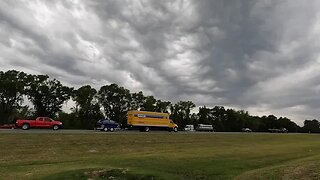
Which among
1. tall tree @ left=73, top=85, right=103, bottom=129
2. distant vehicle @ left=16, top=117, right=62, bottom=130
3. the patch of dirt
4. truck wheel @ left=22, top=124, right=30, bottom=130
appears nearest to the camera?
the patch of dirt

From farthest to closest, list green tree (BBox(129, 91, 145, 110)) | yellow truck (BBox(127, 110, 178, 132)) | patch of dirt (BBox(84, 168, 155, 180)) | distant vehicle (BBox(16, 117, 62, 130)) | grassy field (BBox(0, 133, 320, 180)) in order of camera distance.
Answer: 1. green tree (BBox(129, 91, 145, 110))
2. yellow truck (BBox(127, 110, 178, 132))
3. distant vehicle (BBox(16, 117, 62, 130))
4. grassy field (BBox(0, 133, 320, 180))
5. patch of dirt (BBox(84, 168, 155, 180))

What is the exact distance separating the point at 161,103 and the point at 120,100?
1791 cm

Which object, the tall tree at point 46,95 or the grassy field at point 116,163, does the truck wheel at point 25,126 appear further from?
the tall tree at point 46,95

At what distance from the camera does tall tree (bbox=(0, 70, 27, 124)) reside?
9175 cm

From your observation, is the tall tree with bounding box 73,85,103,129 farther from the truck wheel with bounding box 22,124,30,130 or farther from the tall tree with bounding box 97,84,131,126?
the truck wheel with bounding box 22,124,30,130

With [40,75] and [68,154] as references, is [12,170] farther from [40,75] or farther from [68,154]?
[40,75]

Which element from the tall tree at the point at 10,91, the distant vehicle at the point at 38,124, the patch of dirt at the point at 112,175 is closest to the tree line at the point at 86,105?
the tall tree at the point at 10,91

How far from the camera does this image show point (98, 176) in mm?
19062

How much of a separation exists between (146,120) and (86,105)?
46.1 m

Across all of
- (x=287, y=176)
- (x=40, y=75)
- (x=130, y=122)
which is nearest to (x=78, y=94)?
(x=40, y=75)

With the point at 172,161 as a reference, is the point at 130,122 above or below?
above

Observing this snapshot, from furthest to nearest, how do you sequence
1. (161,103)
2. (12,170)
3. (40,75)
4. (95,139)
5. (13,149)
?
(161,103)
(40,75)
(95,139)
(13,149)
(12,170)

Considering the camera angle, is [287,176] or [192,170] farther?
[192,170]

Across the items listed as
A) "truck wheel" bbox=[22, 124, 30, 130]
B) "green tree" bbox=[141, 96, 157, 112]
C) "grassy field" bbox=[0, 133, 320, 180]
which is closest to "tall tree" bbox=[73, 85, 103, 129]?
"green tree" bbox=[141, 96, 157, 112]
